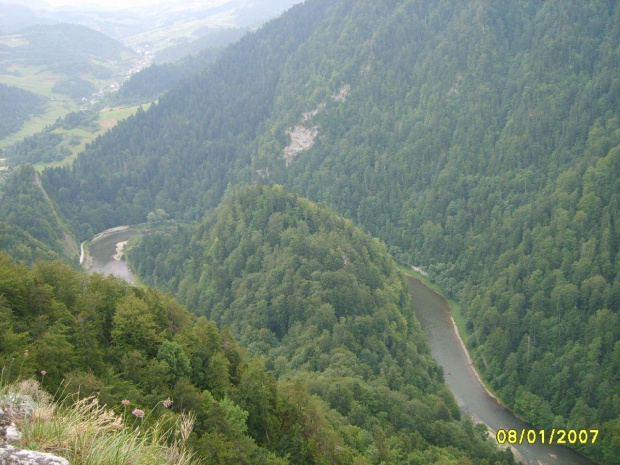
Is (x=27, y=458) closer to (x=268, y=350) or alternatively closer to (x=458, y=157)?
(x=268, y=350)

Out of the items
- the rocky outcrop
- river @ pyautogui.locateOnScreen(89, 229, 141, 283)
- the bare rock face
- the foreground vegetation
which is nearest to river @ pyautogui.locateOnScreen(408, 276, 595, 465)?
the foreground vegetation

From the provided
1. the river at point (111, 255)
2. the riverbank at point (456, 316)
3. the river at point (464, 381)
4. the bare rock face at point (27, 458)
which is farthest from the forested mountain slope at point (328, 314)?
the bare rock face at point (27, 458)

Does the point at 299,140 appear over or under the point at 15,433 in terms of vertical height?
under

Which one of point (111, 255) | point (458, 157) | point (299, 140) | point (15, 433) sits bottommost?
point (111, 255)

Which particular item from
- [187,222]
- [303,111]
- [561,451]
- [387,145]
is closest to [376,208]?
[387,145]

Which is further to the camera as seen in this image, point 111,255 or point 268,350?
point 111,255

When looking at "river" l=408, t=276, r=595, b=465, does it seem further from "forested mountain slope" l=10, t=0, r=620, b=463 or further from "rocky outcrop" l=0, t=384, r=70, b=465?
"rocky outcrop" l=0, t=384, r=70, b=465
